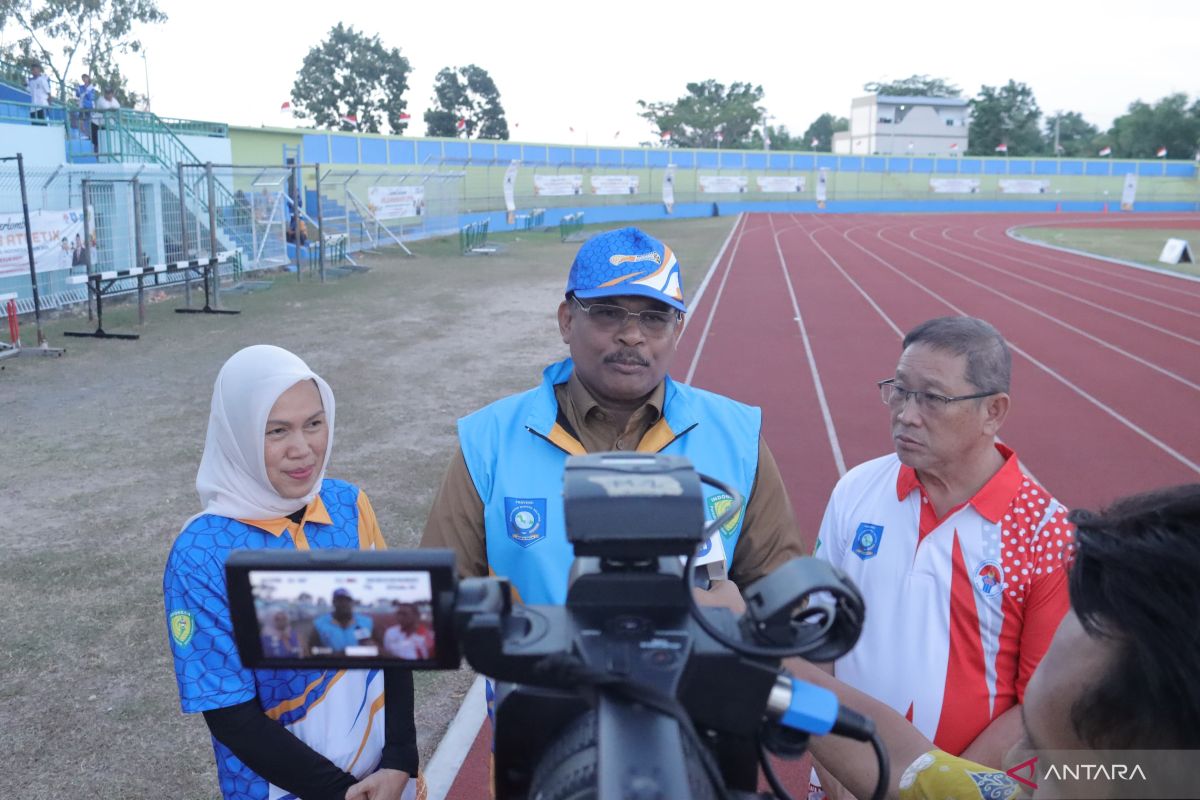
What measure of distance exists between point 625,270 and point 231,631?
106 centimetres

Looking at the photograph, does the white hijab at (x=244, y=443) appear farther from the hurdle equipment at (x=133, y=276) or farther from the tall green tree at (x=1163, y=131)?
the tall green tree at (x=1163, y=131)

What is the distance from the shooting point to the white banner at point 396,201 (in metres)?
22.2

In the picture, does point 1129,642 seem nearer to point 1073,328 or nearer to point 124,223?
point 1073,328

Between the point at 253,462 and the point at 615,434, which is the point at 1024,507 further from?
the point at 253,462

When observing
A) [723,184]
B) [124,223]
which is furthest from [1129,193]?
[124,223]

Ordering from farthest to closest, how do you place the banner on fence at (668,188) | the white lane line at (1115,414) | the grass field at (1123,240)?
the banner on fence at (668,188) → the grass field at (1123,240) → the white lane line at (1115,414)

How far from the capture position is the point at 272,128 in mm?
23234

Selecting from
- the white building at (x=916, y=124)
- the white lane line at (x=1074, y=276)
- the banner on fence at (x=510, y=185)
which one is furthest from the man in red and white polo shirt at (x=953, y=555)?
the white building at (x=916, y=124)

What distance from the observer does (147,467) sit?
21.2ft

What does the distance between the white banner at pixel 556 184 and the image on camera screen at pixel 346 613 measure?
32256 millimetres

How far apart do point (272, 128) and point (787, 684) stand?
2482cm

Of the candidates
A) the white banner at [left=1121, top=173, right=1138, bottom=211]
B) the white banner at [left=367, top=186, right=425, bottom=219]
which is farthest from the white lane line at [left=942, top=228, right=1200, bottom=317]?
the white banner at [left=1121, top=173, right=1138, bottom=211]

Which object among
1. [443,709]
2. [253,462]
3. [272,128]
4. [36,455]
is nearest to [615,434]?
[253,462]

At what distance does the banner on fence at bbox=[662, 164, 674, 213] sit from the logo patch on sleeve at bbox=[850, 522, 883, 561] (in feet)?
120
